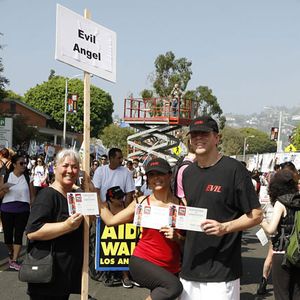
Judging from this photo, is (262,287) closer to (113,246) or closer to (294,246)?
(113,246)

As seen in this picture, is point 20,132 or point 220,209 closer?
point 220,209

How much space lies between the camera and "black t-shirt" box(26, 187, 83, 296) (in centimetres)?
338

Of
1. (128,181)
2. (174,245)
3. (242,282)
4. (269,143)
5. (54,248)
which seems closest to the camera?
(54,248)

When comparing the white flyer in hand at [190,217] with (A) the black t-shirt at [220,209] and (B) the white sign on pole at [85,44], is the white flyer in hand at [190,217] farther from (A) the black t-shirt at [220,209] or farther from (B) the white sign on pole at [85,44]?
(B) the white sign on pole at [85,44]

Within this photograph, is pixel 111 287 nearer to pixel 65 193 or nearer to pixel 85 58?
pixel 65 193

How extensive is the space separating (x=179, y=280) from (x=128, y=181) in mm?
4218

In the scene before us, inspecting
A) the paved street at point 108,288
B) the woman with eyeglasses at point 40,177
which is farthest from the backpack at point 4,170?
the woman with eyeglasses at point 40,177

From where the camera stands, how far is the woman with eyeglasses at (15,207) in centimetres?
734

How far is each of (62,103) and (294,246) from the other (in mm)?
65486

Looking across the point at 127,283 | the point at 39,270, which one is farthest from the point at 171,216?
the point at 127,283

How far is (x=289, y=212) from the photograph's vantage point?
4.70 m

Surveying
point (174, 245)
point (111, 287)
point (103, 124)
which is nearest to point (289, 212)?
point (174, 245)

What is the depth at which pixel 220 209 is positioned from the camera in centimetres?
313

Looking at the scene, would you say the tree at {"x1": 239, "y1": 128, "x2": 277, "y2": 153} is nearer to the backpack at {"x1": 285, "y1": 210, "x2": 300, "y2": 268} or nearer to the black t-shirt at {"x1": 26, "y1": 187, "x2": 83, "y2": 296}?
the backpack at {"x1": 285, "y1": 210, "x2": 300, "y2": 268}
